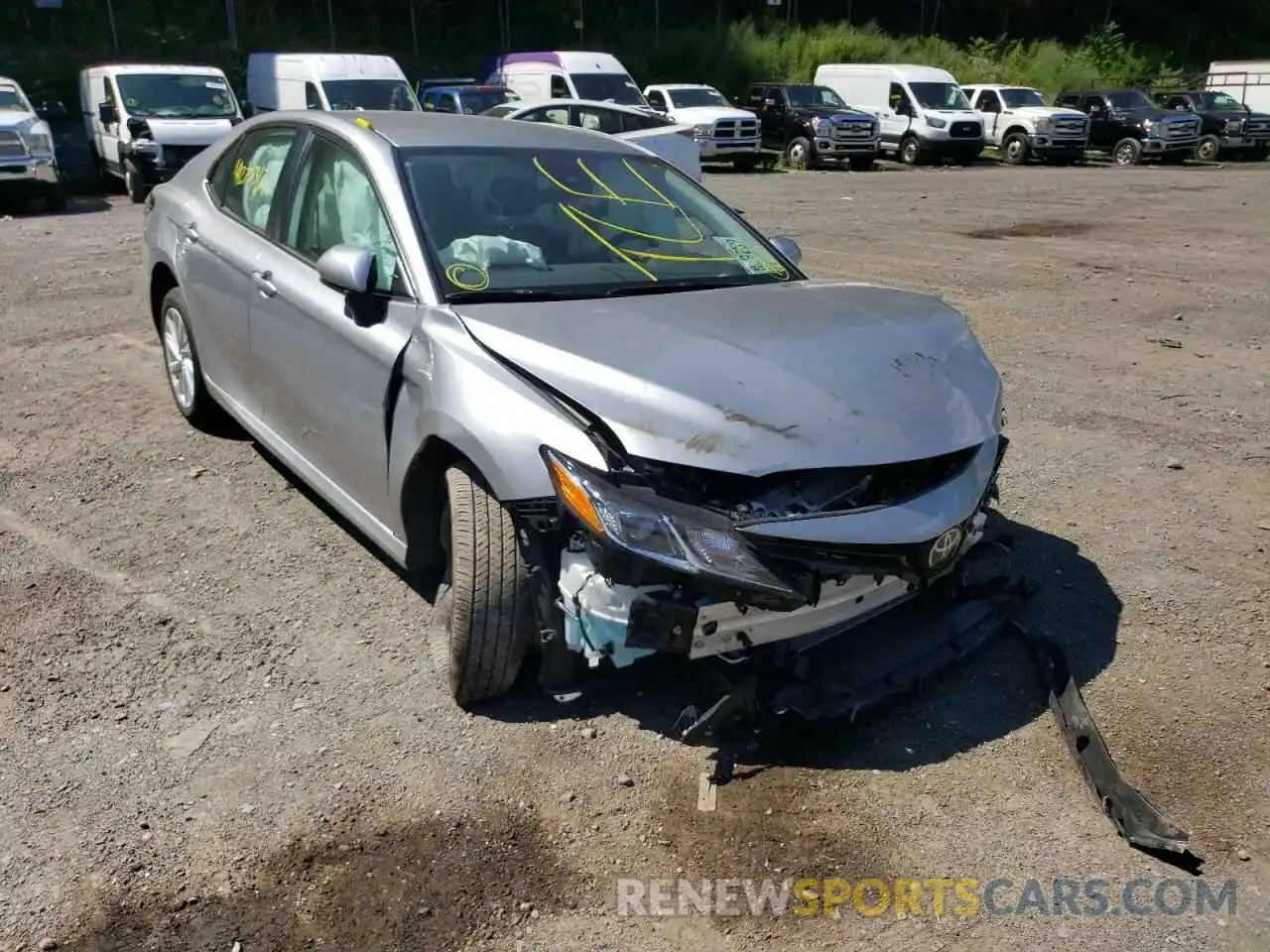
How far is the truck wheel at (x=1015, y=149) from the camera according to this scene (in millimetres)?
28672

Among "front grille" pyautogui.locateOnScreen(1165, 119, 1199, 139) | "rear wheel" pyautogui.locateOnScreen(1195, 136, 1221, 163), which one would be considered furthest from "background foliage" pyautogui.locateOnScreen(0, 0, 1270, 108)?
"front grille" pyautogui.locateOnScreen(1165, 119, 1199, 139)

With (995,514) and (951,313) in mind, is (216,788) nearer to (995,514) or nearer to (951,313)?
(951,313)

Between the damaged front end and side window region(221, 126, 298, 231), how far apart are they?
2389 millimetres

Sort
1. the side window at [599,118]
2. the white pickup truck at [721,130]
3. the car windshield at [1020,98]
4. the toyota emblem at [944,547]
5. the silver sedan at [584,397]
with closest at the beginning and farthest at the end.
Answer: the silver sedan at [584,397] < the toyota emblem at [944,547] < the side window at [599,118] < the white pickup truck at [721,130] < the car windshield at [1020,98]

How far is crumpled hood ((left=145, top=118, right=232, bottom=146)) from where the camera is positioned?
16.8m

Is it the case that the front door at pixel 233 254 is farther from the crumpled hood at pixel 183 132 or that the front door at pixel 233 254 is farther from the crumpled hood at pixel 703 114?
the crumpled hood at pixel 703 114

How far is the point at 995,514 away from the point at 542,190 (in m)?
2.25

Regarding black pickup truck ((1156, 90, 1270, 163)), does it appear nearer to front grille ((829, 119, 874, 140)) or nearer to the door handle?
front grille ((829, 119, 874, 140))

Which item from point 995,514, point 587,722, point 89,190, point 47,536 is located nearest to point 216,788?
point 587,722

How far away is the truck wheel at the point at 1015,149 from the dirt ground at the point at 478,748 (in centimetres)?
2480

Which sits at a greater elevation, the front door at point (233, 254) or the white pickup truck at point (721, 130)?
the front door at point (233, 254)

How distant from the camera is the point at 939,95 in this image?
28891mm

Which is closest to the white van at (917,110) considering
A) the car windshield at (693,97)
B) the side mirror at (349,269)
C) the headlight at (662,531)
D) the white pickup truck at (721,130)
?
the car windshield at (693,97)

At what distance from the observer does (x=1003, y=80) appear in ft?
140
